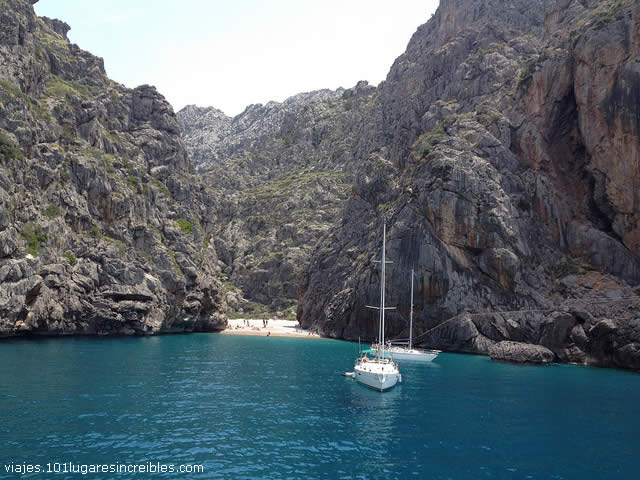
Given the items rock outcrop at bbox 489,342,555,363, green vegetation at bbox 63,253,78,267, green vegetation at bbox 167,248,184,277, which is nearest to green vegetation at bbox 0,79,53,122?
green vegetation at bbox 63,253,78,267

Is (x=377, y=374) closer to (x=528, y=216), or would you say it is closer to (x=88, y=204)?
(x=528, y=216)

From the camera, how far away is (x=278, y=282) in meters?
174

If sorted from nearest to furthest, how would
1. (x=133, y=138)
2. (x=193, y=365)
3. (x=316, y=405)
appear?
(x=316, y=405), (x=193, y=365), (x=133, y=138)

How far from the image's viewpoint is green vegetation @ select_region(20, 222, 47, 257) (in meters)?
86.7

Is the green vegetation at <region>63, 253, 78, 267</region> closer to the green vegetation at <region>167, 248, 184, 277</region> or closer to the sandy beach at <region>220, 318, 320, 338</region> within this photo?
the green vegetation at <region>167, 248, 184, 277</region>

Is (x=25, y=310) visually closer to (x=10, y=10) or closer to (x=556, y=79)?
(x=10, y=10)

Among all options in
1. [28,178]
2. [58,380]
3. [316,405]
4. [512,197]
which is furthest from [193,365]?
[512,197]

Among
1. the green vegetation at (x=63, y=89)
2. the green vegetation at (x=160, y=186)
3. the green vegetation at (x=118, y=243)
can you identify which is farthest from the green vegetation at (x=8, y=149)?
the green vegetation at (x=160, y=186)

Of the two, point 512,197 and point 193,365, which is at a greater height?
point 512,197

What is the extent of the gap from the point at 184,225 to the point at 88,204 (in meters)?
29.5

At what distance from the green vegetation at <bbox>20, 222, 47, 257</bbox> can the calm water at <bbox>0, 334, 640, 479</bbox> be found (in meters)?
25.6

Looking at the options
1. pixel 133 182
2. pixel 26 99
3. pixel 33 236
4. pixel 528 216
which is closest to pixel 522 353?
pixel 528 216

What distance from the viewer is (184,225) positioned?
131875mm

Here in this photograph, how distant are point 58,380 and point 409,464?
120ft
